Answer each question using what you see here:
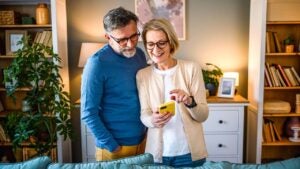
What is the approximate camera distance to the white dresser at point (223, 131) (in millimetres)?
2688

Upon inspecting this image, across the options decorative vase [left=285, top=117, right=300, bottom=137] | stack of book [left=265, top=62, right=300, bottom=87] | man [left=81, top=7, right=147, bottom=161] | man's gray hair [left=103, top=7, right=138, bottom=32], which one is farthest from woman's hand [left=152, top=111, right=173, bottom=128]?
decorative vase [left=285, top=117, right=300, bottom=137]

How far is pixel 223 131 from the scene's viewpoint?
2.73 m

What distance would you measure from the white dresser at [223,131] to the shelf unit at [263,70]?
0.72 feet

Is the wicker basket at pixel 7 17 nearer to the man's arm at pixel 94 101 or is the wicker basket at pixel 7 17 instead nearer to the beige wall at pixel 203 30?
the beige wall at pixel 203 30

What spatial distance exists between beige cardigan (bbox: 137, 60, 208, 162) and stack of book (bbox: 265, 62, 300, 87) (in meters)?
1.68

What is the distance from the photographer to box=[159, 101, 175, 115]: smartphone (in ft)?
4.35

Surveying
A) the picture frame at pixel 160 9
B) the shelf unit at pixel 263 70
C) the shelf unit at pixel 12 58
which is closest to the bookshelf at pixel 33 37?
the shelf unit at pixel 12 58

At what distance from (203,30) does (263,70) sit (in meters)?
0.81

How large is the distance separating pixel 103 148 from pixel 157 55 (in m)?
0.56

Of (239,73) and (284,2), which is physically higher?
(284,2)

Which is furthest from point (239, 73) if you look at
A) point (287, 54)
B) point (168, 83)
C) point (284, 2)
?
point (168, 83)

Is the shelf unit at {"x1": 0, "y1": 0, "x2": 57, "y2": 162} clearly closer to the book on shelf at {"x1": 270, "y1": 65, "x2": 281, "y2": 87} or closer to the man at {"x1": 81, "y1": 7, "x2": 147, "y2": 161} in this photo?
the man at {"x1": 81, "y1": 7, "x2": 147, "y2": 161}

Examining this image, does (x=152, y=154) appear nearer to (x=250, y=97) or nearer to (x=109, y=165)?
(x=109, y=165)

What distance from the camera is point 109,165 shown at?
1.23 meters
